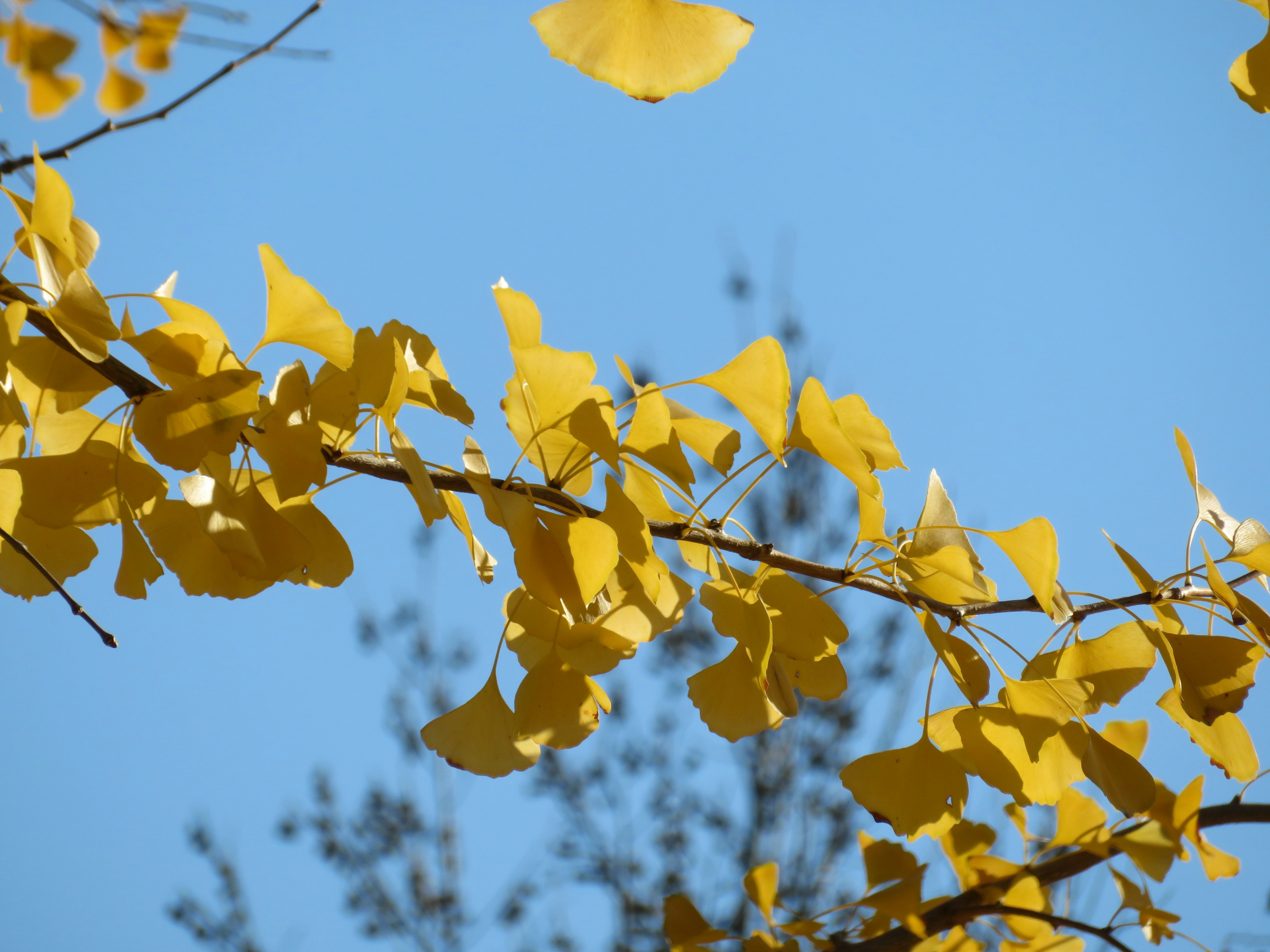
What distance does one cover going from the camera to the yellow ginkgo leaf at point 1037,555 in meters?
0.36

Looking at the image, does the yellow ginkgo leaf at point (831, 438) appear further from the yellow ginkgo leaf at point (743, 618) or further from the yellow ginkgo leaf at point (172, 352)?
the yellow ginkgo leaf at point (172, 352)

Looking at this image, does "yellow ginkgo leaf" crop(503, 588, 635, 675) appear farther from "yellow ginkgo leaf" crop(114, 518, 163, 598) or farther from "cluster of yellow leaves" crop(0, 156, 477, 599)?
"yellow ginkgo leaf" crop(114, 518, 163, 598)

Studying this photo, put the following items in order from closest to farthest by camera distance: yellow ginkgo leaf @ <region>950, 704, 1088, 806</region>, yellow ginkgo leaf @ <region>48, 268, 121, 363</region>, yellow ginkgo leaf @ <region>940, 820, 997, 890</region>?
yellow ginkgo leaf @ <region>48, 268, 121, 363</region>, yellow ginkgo leaf @ <region>950, 704, 1088, 806</region>, yellow ginkgo leaf @ <region>940, 820, 997, 890</region>

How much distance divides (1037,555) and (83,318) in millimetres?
376

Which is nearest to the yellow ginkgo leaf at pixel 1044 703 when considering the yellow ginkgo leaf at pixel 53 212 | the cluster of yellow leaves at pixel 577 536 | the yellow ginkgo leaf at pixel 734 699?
the cluster of yellow leaves at pixel 577 536

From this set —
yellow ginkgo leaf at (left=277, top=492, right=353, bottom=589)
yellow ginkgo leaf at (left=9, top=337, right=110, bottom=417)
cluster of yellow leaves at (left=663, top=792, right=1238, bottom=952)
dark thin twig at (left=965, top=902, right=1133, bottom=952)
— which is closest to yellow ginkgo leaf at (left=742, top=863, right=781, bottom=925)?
cluster of yellow leaves at (left=663, top=792, right=1238, bottom=952)

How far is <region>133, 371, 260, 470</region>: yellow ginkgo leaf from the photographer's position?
10.9 inches

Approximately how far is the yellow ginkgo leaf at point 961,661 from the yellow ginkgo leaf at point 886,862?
19 cm

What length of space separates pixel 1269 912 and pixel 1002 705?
0.95 feet

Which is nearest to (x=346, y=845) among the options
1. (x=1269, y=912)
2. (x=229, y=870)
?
(x=229, y=870)

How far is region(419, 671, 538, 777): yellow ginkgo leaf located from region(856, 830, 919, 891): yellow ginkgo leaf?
0.25 m

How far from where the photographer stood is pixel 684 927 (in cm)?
49

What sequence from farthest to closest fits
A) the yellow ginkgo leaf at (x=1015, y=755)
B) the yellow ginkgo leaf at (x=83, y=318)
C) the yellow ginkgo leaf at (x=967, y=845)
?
the yellow ginkgo leaf at (x=967, y=845), the yellow ginkgo leaf at (x=1015, y=755), the yellow ginkgo leaf at (x=83, y=318)

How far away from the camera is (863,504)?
1.18ft
